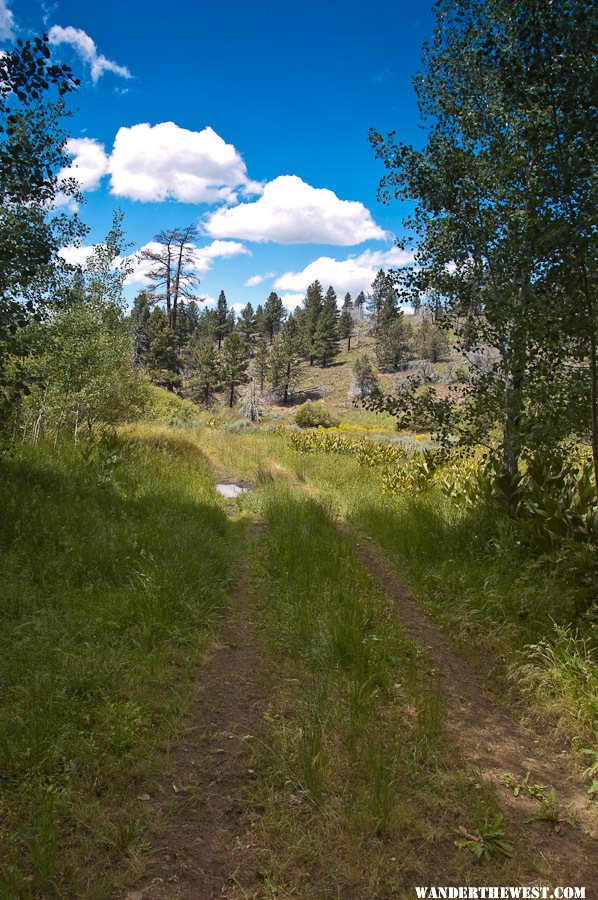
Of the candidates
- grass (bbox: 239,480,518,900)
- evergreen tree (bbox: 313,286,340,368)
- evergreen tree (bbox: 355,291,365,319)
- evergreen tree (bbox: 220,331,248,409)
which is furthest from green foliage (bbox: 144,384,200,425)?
evergreen tree (bbox: 355,291,365,319)

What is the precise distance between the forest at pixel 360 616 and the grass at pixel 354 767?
2 cm

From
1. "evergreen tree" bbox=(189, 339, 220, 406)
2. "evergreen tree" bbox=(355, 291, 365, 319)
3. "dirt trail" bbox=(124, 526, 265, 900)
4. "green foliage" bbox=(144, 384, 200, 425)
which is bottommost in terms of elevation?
"dirt trail" bbox=(124, 526, 265, 900)

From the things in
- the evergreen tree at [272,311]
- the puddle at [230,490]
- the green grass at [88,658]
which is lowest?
the green grass at [88,658]

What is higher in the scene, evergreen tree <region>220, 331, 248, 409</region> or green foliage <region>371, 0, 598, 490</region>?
evergreen tree <region>220, 331, 248, 409</region>

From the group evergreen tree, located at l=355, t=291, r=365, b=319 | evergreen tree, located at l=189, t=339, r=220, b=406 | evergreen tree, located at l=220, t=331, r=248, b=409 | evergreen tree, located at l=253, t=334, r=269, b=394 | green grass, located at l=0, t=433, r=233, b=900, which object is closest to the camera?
green grass, located at l=0, t=433, r=233, b=900

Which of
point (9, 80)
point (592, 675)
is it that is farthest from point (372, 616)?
point (9, 80)

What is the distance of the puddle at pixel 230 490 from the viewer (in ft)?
36.2

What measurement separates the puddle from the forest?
162 cm

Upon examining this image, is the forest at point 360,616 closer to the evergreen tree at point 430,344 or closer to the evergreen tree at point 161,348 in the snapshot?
the evergreen tree at point 161,348

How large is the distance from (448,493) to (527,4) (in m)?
7.05

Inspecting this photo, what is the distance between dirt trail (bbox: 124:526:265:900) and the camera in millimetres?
2432

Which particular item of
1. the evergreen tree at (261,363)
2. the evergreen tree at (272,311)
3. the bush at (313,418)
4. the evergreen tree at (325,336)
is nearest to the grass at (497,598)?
the bush at (313,418)

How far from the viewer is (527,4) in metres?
4.01

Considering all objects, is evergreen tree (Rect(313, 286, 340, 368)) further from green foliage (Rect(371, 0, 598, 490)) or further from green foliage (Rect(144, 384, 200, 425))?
green foliage (Rect(371, 0, 598, 490))
